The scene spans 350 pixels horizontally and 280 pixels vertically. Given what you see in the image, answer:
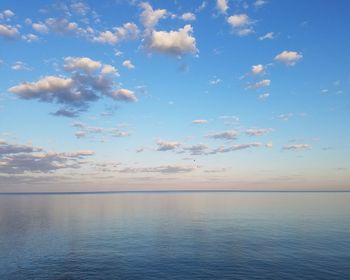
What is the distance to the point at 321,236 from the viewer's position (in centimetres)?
9494

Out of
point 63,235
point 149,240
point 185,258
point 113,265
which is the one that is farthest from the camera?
point 63,235

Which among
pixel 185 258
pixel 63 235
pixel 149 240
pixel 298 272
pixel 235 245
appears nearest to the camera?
pixel 298 272

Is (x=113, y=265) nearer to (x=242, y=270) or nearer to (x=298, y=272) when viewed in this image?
(x=242, y=270)

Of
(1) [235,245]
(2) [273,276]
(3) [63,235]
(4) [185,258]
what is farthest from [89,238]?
(2) [273,276]

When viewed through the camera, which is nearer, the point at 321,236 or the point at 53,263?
the point at 53,263

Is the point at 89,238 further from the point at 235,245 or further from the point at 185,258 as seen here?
the point at 235,245

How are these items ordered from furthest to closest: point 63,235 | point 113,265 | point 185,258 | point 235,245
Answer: point 63,235 → point 235,245 → point 185,258 → point 113,265

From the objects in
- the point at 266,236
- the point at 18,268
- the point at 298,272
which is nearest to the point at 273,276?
the point at 298,272

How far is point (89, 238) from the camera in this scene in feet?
308

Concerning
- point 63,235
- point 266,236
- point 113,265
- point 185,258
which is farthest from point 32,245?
point 266,236

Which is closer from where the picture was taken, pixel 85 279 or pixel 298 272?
pixel 85 279

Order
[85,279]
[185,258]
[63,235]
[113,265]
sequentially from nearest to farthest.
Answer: [85,279] → [113,265] → [185,258] → [63,235]

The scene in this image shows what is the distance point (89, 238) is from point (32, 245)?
17.4m

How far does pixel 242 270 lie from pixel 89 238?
5348 centimetres
